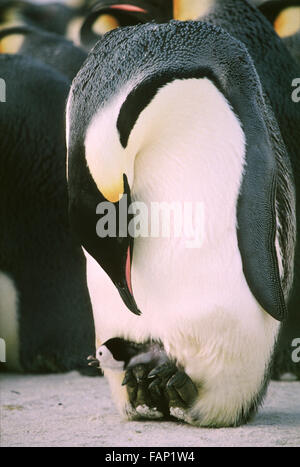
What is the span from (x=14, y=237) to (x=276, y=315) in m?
0.94

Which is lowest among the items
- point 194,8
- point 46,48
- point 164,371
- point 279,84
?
point 164,371

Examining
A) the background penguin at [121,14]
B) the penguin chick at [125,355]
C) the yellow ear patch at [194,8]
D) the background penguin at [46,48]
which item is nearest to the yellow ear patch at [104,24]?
the background penguin at [121,14]

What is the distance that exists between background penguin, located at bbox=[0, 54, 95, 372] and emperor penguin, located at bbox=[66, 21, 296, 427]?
0.71 metres

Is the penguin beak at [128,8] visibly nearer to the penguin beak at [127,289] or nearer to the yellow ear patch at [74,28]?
the penguin beak at [127,289]

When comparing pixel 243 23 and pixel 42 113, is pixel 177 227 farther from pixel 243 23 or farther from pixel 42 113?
pixel 42 113

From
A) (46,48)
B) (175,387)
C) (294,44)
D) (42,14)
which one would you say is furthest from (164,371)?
(42,14)

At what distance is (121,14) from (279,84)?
529mm

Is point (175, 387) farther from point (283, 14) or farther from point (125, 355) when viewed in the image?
point (283, 14)

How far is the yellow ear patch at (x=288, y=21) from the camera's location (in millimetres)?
2730

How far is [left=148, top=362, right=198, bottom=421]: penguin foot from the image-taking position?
→ 1.52m

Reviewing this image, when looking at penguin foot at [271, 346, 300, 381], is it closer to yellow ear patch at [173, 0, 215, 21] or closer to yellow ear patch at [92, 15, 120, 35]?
yellow ear patch at [173, 0, 215, 21]

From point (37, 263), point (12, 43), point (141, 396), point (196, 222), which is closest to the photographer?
point (196, 222)

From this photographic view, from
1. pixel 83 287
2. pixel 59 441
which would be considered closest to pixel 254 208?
pixel 59 441

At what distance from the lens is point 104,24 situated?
110 inches
